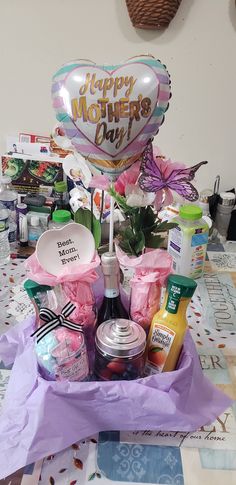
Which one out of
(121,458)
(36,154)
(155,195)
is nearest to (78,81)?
(155,195)

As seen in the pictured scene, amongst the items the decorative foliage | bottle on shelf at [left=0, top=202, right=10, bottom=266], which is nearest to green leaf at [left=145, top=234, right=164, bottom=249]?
the decorative foliage

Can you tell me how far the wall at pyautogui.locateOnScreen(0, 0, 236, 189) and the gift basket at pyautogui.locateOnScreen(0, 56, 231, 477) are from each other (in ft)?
2.22

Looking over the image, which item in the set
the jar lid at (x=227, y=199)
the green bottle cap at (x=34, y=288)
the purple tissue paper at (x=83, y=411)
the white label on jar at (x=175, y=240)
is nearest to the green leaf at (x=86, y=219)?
the green bottle cap at (x=34, y=288)

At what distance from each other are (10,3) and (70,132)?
78 cm

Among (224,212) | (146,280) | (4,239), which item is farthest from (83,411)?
(224,212)

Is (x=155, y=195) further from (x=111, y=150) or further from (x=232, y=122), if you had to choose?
(x=232, y=122)

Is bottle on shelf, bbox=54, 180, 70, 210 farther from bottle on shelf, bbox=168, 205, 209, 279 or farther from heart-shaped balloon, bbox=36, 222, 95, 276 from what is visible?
heart-shaped balloon, bbox=36, 222, 95, 276

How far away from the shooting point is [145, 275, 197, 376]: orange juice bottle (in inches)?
23.7

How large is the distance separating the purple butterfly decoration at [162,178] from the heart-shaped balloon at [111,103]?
30 mm

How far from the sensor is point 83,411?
23.4 inches

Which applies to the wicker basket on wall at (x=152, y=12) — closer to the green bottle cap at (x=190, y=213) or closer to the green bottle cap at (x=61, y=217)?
the green bottle cap at (x=190, y=213)

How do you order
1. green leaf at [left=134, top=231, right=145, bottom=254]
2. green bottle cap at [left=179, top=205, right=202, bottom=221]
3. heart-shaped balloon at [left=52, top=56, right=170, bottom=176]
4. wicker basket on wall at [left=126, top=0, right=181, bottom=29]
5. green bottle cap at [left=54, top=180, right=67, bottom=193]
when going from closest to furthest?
heart-shaped balloon at [left=52, top=56, right=170, bottom=176] < green leaf at [left=134, top=231, right=145, bottom=254] < green bottle cap at [left=179, top=205, right=202, bottom=221] < wicker basket on wall at [left=126, top=0, right=181, bottom=29] < green bottle cap at [left=54, top=180, right=67, bottom=193]

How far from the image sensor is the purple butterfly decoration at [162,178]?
0.60 m

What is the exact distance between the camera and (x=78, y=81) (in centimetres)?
55
